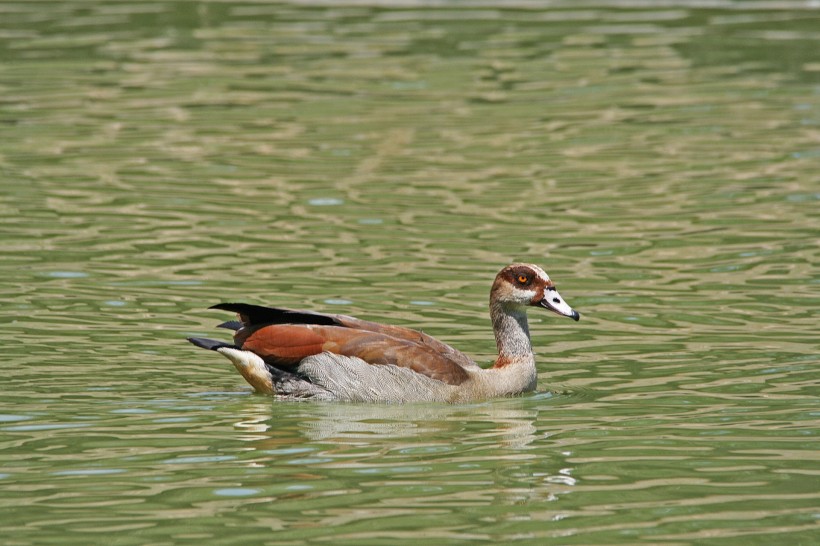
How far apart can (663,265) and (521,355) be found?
4.05m

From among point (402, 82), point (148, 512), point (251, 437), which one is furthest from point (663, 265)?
point (402, 82)

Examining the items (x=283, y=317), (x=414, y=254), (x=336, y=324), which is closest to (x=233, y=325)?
(x=283, y=317)

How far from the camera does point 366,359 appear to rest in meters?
12.2

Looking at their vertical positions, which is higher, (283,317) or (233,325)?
(283,317)

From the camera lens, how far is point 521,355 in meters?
12.6

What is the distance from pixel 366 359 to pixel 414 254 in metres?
4.49

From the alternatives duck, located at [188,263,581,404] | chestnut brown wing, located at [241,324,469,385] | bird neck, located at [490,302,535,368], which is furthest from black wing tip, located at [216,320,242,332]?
bird neck, located at [490,302,535,368]

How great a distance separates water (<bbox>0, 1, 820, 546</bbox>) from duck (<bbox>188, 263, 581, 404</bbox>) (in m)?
0.19

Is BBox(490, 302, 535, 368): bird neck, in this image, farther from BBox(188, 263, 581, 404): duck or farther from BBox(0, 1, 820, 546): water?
BBox(0, 1, 820, 546): water

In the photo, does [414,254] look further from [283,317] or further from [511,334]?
[283,317]

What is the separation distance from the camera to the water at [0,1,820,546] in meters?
9.70

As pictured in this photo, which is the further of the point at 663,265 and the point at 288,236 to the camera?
the point at 288,236

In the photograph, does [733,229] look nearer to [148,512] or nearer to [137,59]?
[148,512]

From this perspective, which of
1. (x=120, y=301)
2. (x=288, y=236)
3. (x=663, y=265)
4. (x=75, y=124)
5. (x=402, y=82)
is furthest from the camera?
(x=402, y=82)
